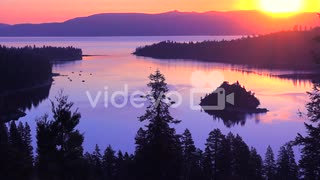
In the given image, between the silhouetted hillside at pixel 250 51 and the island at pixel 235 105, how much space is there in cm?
5285

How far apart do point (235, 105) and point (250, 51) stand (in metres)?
74.5

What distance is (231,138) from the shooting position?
61.1ft

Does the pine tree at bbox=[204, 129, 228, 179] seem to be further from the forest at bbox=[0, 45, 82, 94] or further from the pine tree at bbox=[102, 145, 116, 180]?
the forest at bbox=[0, 45, 82, 94]

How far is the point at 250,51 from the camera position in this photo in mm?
114438

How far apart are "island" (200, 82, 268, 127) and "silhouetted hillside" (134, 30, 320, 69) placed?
52848 millimetres

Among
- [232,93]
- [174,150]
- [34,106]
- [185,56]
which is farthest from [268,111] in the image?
[185,56]

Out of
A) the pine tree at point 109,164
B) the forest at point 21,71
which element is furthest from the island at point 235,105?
the forest at point 21,71

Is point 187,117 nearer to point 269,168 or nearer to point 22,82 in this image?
point 269,168

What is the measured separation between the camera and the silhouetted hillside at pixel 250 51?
104 metres

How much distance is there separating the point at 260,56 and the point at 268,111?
7179cm

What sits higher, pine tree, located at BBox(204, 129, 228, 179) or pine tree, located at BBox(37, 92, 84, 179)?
pine tree, located at BBox(37, 92, 84, 179)

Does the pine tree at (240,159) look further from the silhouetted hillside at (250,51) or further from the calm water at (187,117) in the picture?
the silhouetted hillside at (250,51)

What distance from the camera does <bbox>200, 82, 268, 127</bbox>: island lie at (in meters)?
37.9

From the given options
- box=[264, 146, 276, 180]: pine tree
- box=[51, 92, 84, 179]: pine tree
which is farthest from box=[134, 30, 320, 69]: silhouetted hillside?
box=[51, 92, 84, 179]: pine tree
